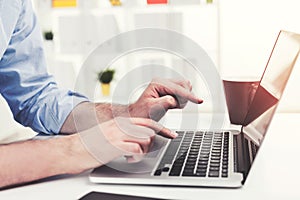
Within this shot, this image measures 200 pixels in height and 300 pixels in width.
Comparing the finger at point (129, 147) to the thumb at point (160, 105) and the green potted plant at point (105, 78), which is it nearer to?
the thumb at point (160, 105)

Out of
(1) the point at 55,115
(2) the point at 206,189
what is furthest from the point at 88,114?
(2) the point at 206,189

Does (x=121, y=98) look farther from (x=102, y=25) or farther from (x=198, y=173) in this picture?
(x=102, y=25)

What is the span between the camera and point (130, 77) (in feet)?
5.34

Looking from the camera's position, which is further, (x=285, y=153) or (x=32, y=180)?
(x=285, y=153)

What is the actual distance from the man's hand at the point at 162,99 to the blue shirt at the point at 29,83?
0.19 meters

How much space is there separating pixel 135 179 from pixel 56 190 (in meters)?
0.12

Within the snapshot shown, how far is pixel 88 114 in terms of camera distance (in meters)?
1.14

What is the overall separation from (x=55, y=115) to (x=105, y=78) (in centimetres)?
101

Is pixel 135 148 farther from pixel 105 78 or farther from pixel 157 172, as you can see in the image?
pixel 105 78

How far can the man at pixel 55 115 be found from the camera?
0.80 m

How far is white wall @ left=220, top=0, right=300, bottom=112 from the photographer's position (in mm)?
1545

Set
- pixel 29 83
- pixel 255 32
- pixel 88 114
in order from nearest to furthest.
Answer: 1. pixel 88 114
2. pixel 29 83
3. pixel 255 32

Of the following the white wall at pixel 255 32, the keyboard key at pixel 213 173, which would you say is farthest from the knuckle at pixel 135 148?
the white wall at pixel 255 32

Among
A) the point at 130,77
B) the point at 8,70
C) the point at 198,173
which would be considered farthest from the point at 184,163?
the point at 130,77
